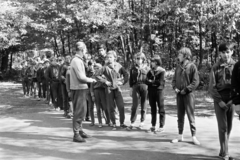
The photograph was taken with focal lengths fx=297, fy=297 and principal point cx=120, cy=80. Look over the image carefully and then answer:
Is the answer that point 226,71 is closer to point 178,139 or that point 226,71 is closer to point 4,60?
point 178,139

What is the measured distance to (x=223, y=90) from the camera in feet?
17.3

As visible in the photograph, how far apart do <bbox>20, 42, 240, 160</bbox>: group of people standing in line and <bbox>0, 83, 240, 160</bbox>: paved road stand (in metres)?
0.29

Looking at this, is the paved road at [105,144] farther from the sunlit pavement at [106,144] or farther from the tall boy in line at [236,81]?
the tall boy in line at [236,81]

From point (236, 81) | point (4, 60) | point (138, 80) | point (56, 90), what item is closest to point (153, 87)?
point (138, 80)

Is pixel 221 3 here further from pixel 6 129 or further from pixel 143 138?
pixel 6 129

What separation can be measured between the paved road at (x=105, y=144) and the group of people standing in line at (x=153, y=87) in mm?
291

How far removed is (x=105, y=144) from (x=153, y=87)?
6.32ft

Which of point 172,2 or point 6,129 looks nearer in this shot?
point 6,129

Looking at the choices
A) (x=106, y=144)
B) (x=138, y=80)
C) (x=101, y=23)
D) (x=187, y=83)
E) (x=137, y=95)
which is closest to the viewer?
(x=187, y=83)

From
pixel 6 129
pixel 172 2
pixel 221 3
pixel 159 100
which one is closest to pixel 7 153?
pixel 6 129

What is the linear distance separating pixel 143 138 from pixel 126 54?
26182 millimetres

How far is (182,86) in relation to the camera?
6.47 meters

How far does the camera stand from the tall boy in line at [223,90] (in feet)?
17.2

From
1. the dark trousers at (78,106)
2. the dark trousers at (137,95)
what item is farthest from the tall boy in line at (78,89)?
the dark trousers at (137,95)
